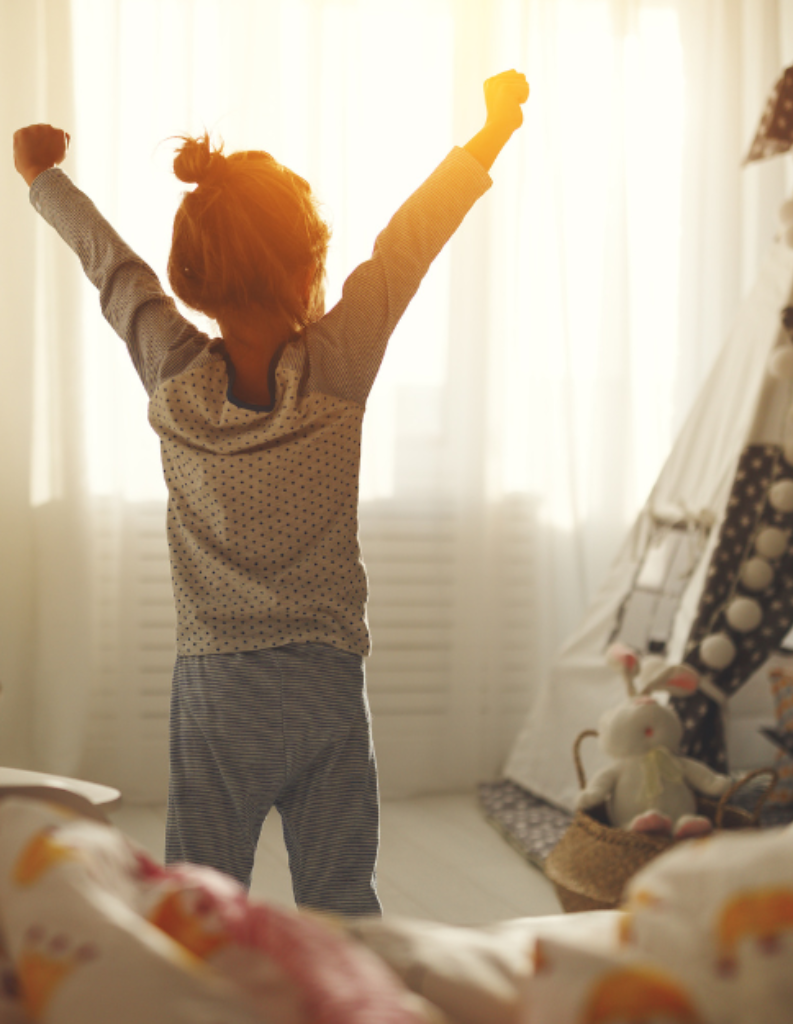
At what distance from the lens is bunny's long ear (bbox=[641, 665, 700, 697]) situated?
194 cm

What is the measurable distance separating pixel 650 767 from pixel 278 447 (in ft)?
3.42

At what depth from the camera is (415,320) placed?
103 inches

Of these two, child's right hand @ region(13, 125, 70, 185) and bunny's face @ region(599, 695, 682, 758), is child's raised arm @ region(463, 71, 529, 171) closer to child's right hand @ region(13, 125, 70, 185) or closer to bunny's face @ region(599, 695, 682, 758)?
child's right hand @ region(13, 125, 70, 185)

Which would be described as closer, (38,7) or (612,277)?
(38,7)

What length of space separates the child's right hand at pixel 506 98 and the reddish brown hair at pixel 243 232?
24 cm

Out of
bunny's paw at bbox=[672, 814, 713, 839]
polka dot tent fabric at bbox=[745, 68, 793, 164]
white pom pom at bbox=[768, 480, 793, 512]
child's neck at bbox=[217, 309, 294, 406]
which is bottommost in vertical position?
bunny's paw at bbox=[672, 814, 713, 839]

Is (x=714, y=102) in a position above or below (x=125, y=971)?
above

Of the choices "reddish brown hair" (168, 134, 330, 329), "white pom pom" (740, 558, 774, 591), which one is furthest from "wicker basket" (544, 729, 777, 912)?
"reddish brown hair" (168, 134, 330, 329)

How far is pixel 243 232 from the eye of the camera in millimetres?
1145

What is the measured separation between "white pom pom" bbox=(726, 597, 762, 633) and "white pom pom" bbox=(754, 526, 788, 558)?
0.31 feet

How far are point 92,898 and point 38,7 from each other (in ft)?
7.83

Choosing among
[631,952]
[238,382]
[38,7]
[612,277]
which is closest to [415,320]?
[612,277]

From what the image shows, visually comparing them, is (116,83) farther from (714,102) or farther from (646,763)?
(646,763)

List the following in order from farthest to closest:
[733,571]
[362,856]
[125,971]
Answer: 1. [733,571]
2. [362,856]
3. [125,971]
